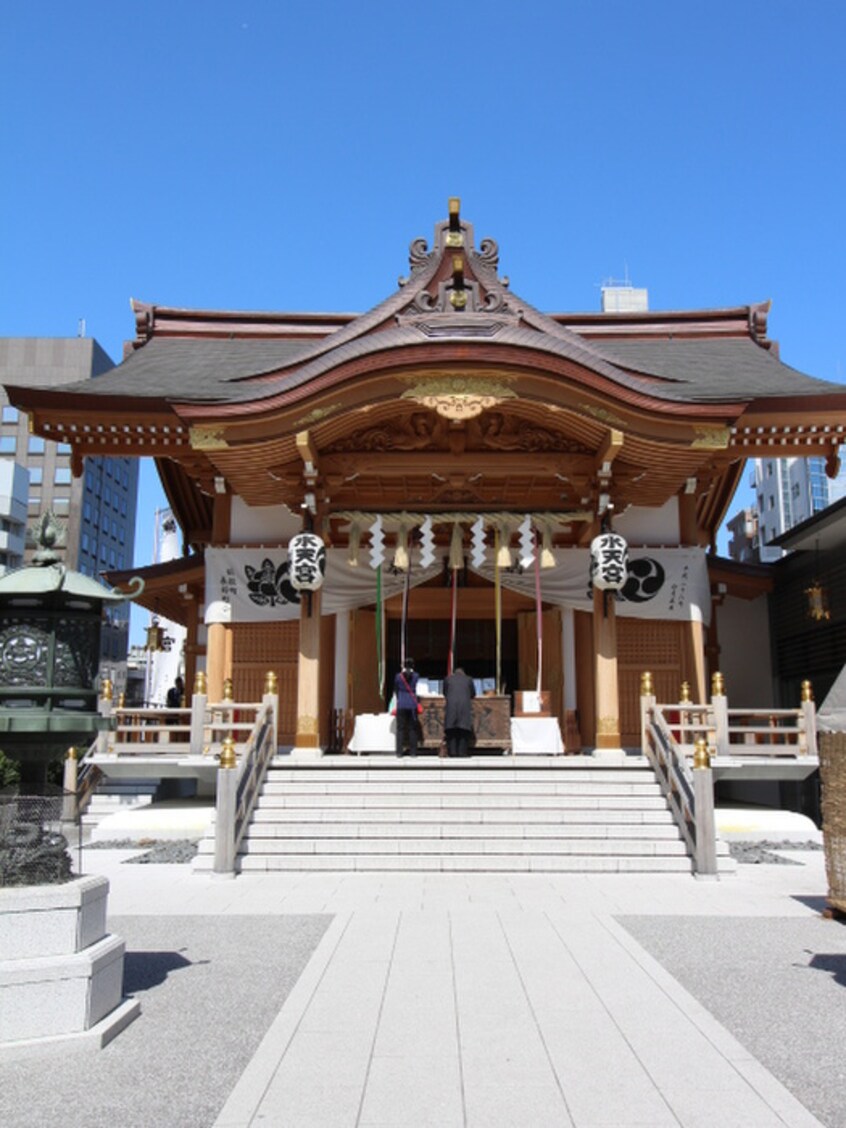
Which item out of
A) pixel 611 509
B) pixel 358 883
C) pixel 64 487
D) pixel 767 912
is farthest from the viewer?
pixel 64 487

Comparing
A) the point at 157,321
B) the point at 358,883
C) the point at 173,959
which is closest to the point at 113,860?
the point at 358,883

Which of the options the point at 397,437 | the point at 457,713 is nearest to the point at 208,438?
the point at 397,437

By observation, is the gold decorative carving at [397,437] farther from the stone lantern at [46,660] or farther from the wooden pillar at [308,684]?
the stone lantern at [46,660]

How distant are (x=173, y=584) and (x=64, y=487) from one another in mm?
60062

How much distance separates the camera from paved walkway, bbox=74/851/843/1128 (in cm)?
365

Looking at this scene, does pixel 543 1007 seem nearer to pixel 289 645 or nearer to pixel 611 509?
pixel 611 509

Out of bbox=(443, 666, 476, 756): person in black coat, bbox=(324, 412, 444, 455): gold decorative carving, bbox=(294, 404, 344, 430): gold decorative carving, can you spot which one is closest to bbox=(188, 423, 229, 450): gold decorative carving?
bbox=(294, 404, 344, 430): gold decorative carving

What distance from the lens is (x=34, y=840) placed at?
4.71 meters

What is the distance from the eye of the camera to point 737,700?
Result: 18.0 meters

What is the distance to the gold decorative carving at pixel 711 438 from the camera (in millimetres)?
12625

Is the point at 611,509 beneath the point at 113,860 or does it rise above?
above

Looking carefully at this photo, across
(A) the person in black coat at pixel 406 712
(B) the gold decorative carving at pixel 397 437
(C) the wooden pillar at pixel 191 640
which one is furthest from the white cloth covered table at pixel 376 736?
(C) the wooden pillar at pixel 191 640

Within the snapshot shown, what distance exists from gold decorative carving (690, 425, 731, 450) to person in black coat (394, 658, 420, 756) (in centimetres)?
516

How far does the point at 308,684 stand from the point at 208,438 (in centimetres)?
374
